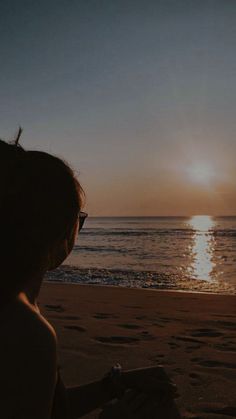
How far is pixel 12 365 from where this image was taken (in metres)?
1.19

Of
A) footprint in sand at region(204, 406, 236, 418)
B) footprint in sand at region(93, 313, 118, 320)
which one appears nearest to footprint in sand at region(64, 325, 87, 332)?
footprint in sand at region(93, 313, 118, 320)

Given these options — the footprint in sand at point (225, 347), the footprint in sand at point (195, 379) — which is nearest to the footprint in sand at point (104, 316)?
the footprint in sand at point (225, 347)

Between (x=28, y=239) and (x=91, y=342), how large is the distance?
3.91 metres

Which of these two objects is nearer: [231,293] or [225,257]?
[231,293]

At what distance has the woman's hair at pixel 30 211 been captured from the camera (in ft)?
4.30

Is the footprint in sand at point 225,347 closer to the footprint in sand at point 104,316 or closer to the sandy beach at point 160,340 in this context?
the sandy beach at point 160,340

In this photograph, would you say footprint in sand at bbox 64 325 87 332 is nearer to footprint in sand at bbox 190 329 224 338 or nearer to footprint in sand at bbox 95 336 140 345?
footprint in sand at bbox 95 336 140 345

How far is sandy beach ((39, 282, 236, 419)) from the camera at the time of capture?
3691mm

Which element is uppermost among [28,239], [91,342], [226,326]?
[28,239]

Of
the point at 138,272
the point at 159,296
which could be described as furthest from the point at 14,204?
the point at 138,272

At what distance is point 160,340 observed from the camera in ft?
16.8

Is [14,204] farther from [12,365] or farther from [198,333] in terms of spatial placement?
[198,333]

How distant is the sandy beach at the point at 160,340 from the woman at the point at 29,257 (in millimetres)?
2227

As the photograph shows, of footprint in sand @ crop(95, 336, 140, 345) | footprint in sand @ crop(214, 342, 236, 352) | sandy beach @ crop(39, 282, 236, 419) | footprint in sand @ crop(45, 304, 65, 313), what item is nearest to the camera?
sandy beach @ crop(39, 282, 236, 419)
